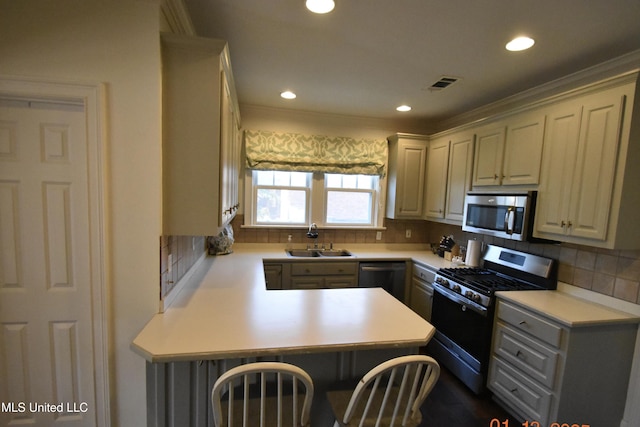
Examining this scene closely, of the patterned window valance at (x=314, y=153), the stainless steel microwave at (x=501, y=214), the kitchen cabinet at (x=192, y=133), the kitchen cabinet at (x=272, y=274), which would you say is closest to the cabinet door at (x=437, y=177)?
the stainless steel microwave at (x=501, y=214)

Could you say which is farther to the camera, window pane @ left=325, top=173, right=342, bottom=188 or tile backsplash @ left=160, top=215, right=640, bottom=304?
window pane @ left=325, top=173, right=342, bottom=188

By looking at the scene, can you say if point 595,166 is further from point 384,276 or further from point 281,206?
point 281,206

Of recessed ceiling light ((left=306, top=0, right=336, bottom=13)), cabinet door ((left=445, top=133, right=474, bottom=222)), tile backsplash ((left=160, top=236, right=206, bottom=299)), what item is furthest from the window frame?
recessed ceiling light ((left=306, top=0, right=336, bottom=13))

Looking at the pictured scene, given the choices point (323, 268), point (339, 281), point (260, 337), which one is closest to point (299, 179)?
point (323, 268)

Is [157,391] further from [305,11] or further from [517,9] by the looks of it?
[517,9]

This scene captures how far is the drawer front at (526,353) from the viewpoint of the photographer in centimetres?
177

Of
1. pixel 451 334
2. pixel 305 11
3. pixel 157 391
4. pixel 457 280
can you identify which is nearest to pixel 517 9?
pixel 305 11

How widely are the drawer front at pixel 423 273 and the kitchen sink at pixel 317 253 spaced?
77 cm

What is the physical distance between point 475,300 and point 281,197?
2371mm

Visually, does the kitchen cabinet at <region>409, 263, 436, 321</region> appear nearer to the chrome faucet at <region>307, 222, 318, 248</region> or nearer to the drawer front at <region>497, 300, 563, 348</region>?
the drawer front at <region>497, 300, 563, 348</region>

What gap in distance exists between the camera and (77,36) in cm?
135

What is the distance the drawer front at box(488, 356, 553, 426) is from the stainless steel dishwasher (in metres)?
1.25

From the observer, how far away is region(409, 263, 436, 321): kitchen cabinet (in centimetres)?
297

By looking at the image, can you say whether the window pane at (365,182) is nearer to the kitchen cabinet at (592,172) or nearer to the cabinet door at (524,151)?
the cabinet door at (524,151)
